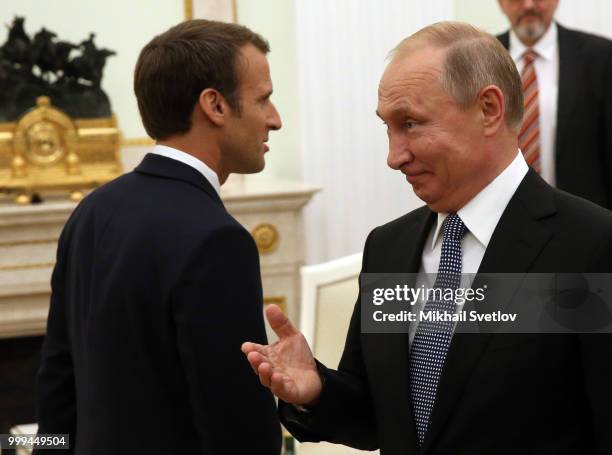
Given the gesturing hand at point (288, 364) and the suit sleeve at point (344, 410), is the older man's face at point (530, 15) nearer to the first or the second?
Answer: the suit sleeve at point (344, 410)

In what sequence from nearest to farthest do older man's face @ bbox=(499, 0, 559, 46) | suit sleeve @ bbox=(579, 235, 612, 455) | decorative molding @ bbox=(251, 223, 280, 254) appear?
suit sleeve @ bbox=(579, 235, 612, 455)
older man's face @ bbox=(499, 0, 559, 46)
decorative molding @ bbox=(251, 223, 280, 254)

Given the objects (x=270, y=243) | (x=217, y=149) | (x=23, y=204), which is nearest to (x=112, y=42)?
(x=23, y=204)

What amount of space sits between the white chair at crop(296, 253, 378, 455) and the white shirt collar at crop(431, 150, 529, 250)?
7.57ft

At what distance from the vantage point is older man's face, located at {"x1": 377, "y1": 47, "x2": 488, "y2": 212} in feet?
5.69

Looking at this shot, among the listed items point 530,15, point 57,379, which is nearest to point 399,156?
point 57,379

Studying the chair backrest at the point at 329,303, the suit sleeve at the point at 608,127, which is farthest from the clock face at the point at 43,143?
the suit sleeve at the point at 608,127

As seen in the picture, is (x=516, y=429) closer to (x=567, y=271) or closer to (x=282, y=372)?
(x=567, y=271)

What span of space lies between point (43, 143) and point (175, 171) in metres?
3.43

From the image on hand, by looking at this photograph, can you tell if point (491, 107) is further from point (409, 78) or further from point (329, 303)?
point (329, 303)

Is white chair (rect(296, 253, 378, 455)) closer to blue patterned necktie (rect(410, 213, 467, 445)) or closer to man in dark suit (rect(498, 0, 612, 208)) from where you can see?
man in dark suit (rect(498, 0, 612, 208))

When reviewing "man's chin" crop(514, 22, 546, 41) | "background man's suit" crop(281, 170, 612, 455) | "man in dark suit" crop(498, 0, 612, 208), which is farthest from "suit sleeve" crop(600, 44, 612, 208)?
"background man's suit" crop(281, 170, 612, 455)

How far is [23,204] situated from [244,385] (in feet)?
11.5

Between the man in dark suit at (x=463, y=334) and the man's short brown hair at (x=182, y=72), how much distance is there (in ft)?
1.65

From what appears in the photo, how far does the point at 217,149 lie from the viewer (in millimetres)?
2211
